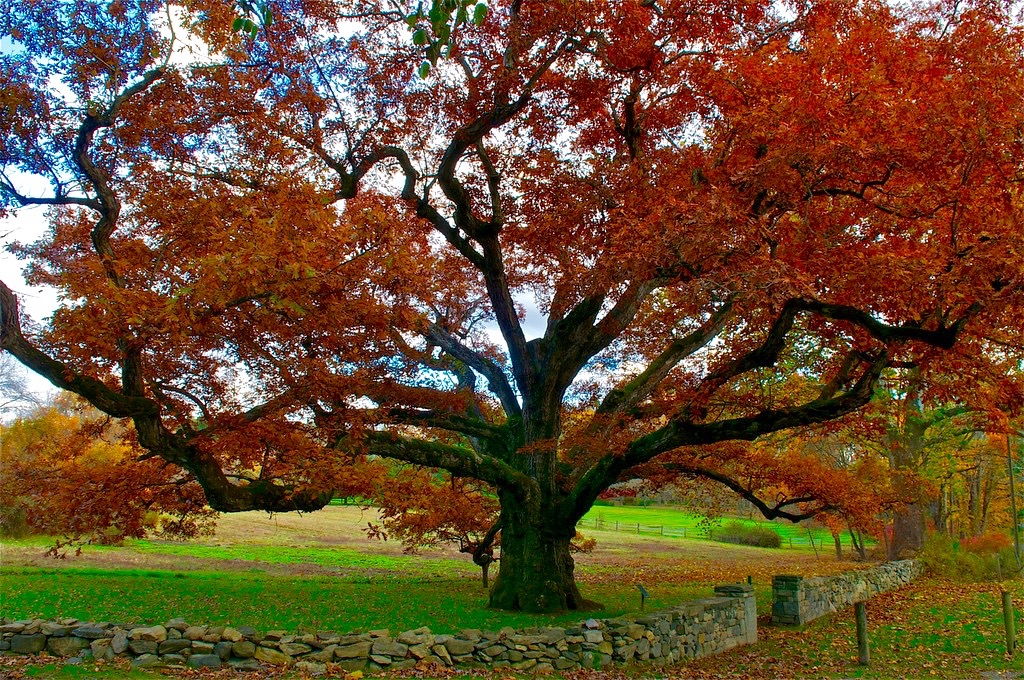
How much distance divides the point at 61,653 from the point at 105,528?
12.2 ft

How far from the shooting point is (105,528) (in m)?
11.3

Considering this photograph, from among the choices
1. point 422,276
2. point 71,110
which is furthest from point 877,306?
point 71,110

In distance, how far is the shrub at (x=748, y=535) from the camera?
38.9 m

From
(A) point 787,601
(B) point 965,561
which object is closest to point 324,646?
(A) point 787,601

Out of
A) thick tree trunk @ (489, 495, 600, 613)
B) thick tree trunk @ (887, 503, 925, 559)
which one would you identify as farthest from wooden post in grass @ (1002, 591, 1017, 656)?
thick tree trunk @ (887, 503, 925, 559)

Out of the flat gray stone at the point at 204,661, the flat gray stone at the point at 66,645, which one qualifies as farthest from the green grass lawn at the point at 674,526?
the flat gray stone at the point at 66,645

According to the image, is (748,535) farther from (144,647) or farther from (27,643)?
(27,643)

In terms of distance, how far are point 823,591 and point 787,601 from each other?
1949 millimetres

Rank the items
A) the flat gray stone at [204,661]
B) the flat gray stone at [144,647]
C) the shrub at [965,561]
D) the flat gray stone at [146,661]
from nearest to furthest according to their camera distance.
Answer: the flat gray stone at [146,661] < the flat gray stone at [204,661] < the flat gray stone at [144,647] < the shrub at [965,561]

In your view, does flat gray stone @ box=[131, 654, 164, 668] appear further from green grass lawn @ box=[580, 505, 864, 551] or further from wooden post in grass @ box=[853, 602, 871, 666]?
green grass lawn @ box=[580, 505, 864, 551]

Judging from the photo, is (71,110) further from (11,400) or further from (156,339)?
(11,400)

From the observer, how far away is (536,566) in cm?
1252

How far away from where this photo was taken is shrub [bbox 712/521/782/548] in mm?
38938

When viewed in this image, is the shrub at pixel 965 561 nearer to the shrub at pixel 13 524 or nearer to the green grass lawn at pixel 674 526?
the green grass lawn at pixel 674 526
